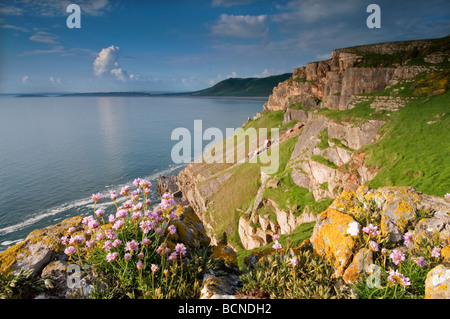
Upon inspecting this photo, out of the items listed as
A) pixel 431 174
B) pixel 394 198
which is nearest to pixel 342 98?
pixel 431 174

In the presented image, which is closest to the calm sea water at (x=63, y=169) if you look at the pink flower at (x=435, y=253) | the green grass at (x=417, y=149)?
the green grass at (x=417, y=149)

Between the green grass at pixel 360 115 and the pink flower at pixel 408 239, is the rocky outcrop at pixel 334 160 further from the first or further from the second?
the pink flower at pixel 408 239

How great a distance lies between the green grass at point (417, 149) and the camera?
827 inches

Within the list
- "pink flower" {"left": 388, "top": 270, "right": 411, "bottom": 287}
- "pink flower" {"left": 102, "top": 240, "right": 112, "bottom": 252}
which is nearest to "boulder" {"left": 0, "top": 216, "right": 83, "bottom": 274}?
"pink flower" {"left": 102, "top": 240, "right": 112, "bottom": 252}

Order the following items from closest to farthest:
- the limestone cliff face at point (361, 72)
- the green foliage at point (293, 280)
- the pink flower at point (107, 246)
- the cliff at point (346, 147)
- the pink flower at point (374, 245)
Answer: the pink flower at point (107, 246) < the green foliage at point (293, 280) < the pink flower at point (374, 245) < the cliff at point (346, 147) < the limestone cliff face at point (361, 72)

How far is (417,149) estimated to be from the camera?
2506 centimetres

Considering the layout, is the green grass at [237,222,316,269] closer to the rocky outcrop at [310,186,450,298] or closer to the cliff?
the cliff

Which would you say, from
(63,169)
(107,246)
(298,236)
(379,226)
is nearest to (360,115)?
(298,236)

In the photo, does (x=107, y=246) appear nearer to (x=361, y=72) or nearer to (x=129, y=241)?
(x=129, y=241)

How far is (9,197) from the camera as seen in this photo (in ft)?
188

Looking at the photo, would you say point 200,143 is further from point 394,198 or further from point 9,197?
point 394,198

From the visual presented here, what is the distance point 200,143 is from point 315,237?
110 m

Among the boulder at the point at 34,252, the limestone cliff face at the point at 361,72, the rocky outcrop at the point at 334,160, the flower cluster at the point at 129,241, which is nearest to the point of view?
the flower cluster at the point at 129,241

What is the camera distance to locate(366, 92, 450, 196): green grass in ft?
68.9
